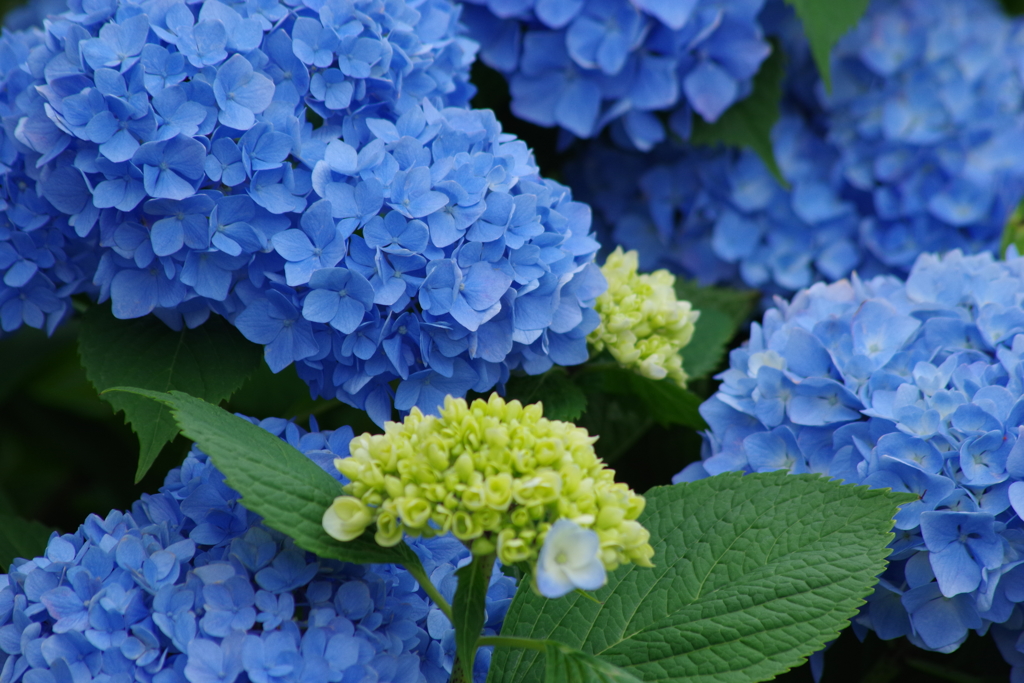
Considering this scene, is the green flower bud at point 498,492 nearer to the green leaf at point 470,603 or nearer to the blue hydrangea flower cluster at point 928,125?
the green leaf at point 470,603

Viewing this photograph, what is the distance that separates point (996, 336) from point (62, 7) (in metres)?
1.11

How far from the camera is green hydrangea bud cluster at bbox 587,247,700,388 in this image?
783 mm

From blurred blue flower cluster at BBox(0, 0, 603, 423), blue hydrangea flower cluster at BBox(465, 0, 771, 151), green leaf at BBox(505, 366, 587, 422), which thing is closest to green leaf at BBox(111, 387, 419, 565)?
blurred blue flower cluster at BBox(0, 0, 603, 423)

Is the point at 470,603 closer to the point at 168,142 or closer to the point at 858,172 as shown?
the point at 168,142

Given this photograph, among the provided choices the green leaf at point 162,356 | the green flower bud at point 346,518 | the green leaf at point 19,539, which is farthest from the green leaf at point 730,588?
the green leaf at point 19,539

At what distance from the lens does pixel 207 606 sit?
549mm

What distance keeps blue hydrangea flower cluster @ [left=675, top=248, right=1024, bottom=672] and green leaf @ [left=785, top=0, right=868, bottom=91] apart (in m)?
0.27

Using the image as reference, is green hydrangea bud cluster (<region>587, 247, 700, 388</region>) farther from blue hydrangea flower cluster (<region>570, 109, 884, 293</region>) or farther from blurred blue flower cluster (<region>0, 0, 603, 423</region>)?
blue hydrangea flower cluster (<region>570, 109, 884, 293</region>)

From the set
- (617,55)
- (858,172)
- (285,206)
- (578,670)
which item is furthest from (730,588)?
(858,172)

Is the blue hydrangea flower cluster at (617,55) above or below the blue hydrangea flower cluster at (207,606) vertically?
above

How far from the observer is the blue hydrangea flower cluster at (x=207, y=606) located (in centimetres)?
54

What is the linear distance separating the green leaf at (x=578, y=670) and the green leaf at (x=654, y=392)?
Answer: 0.32 metres

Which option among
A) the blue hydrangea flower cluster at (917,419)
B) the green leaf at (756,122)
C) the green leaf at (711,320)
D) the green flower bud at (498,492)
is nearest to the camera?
the green flower bud at (498,492)

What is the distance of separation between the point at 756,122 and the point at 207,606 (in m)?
0.82
